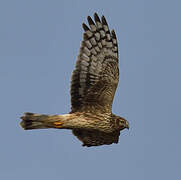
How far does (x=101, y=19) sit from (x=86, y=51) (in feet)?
2.95

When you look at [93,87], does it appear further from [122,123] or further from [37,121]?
[37,121]

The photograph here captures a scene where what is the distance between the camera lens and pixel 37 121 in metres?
12.6

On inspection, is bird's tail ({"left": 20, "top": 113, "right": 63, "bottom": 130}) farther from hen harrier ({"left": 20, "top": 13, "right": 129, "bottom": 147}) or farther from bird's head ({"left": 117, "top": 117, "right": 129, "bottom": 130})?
bird's head ({"left": 117, "top": 117, "right": 129, "bottom": 130})

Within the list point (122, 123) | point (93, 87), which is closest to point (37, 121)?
point (93, 87)

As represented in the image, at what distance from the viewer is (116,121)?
1292 centimetres

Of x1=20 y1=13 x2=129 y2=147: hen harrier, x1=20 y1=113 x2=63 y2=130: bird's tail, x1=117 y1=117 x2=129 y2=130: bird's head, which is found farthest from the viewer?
x1=117 y1=117 x2=129 y2=130: bird's head

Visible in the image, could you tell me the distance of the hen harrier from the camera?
12.7 metres

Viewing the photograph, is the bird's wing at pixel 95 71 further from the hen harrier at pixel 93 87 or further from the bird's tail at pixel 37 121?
the bird's tail at pixel 37 121

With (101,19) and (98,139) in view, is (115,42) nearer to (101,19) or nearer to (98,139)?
(101,19)

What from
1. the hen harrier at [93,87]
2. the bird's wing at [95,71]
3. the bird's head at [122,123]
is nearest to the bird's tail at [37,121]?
the hen harrier at [93,87]

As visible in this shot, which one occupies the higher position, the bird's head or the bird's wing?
the bird's wing

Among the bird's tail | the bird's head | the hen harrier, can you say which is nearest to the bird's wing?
the hen harrier

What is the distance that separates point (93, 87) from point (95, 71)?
399 mm

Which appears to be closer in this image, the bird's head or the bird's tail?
the bird's tail
